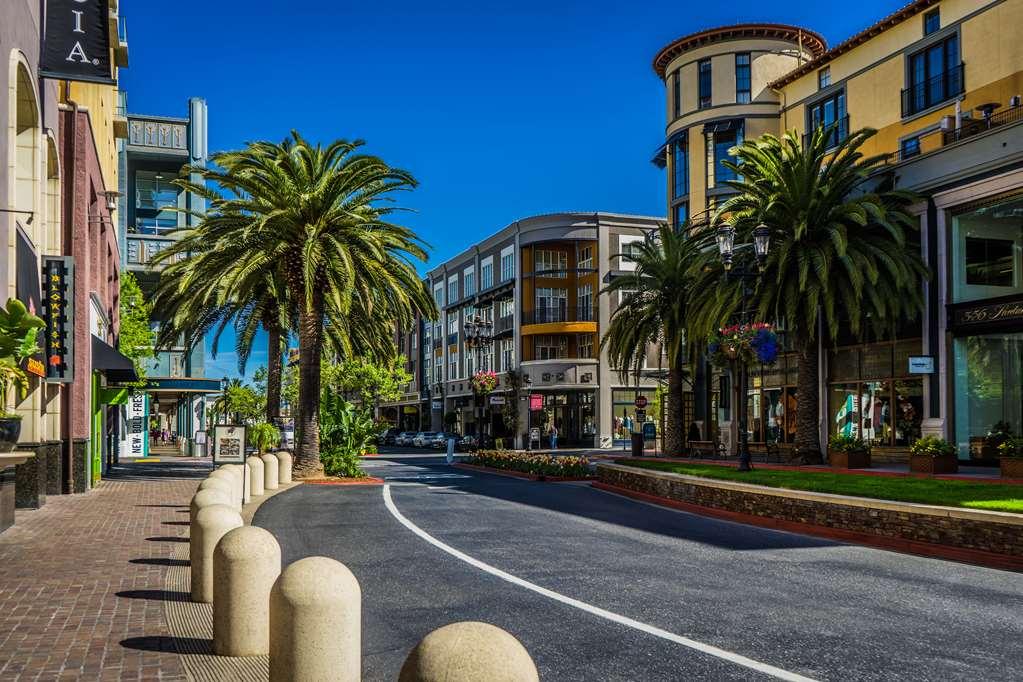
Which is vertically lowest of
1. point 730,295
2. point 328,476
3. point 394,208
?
point 328,476

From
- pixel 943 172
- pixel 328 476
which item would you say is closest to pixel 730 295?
pixel 943 172

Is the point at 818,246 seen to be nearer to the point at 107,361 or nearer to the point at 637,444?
the point at 637,444

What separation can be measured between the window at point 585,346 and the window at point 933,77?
1278 inches

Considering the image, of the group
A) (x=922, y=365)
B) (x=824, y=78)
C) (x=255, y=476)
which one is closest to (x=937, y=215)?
(x=922, y=365)

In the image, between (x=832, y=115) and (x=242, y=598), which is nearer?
(x=242, y=598)

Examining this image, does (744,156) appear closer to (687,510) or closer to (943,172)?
(943,172)

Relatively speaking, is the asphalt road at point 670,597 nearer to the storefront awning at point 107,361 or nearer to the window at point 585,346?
the storefront awning at point 107,361

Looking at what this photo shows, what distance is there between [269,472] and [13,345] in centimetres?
1394

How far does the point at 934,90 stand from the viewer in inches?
1443

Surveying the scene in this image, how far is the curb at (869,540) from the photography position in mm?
12414

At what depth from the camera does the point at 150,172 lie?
50406 millimetres

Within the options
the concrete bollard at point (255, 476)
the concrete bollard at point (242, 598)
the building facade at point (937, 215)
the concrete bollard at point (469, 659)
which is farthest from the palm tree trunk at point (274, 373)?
the concrete bollard at point (469, 659)

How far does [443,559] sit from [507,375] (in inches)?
2243

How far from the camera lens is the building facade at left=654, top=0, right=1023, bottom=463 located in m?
26.5
